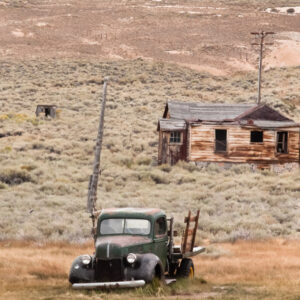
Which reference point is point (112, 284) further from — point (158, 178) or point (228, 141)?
point (228, 141)

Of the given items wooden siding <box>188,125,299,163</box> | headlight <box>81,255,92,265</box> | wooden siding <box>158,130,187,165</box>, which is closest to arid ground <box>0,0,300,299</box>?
headlight <box>81,255,92,265</box>

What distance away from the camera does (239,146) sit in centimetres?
3753

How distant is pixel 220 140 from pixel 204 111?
2462mm

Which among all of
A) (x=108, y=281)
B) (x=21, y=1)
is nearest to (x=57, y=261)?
(x=108, y=281)

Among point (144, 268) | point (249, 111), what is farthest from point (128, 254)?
point (249, 111)

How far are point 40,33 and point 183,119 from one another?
237 ft

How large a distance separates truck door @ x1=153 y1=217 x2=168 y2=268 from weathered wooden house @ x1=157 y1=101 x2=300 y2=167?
24.3 m

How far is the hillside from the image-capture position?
23.1 meters

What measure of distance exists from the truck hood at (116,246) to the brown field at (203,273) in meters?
0.72

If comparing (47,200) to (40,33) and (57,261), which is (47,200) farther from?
(40,33)

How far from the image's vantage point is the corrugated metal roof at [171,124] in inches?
1479

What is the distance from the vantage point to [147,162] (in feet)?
129

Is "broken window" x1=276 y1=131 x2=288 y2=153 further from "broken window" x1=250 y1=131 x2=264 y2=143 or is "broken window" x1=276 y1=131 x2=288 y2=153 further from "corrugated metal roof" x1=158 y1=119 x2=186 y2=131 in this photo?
"corrugated metal roof" x1=158 y1=119 x2=186 y2=131

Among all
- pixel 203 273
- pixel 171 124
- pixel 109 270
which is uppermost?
pixel 171 124
